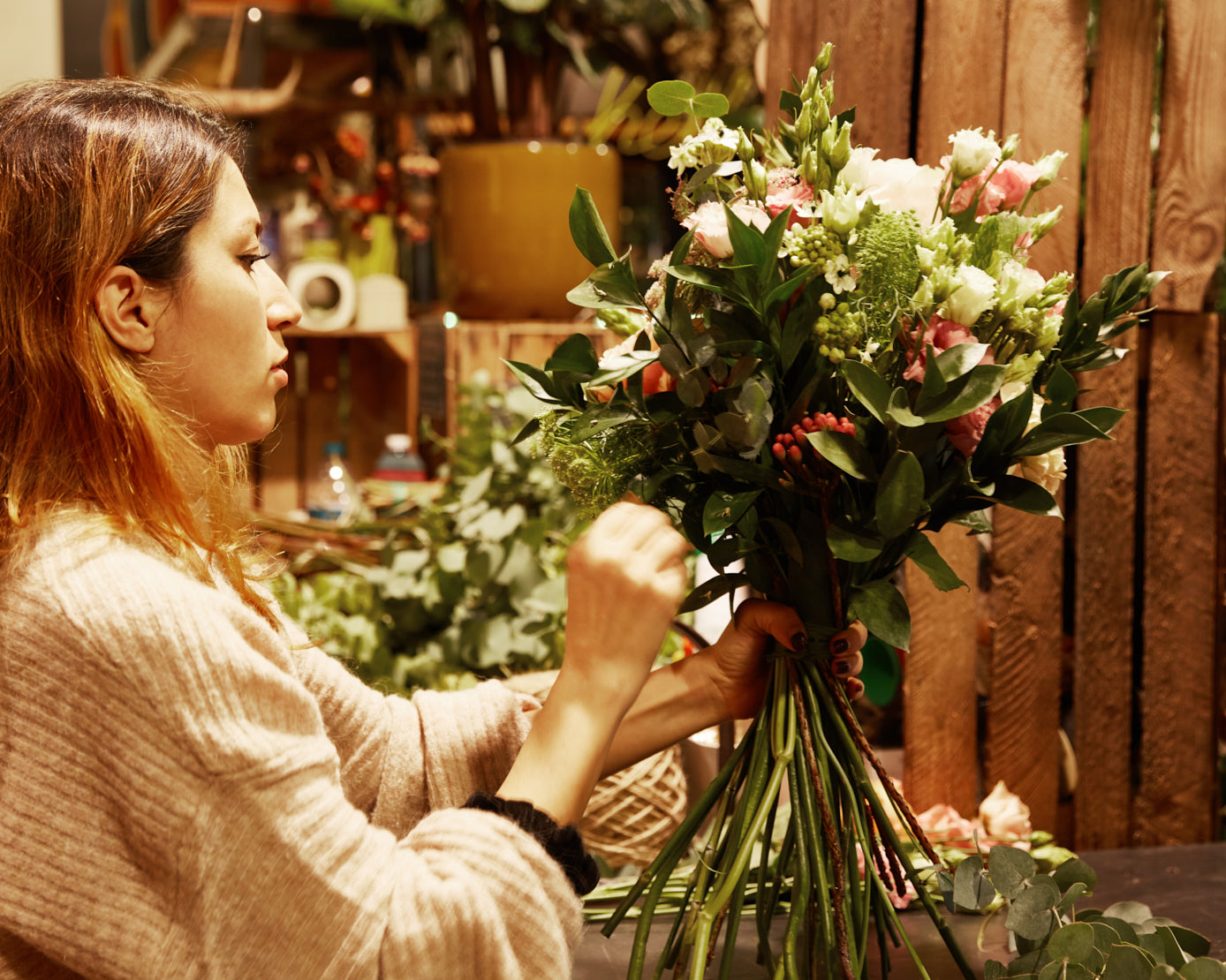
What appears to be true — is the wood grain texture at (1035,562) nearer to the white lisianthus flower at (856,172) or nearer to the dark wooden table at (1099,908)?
the dark wooden table at (1099,908)

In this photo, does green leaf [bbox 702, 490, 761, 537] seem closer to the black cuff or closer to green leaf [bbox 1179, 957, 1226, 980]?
the black cuff

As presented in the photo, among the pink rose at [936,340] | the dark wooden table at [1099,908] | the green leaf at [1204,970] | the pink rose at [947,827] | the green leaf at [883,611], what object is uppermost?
the pink rose at [936,340]

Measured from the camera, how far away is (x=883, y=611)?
3.07 ft

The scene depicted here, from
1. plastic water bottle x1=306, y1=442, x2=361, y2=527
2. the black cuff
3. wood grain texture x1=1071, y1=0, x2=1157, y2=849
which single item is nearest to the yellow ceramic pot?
plastic water bottle x1=306, y1=442, x2=361, y2=527

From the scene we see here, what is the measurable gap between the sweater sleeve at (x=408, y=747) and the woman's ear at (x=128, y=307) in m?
0.33

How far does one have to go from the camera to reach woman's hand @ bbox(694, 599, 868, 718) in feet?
3.24

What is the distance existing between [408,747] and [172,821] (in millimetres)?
383

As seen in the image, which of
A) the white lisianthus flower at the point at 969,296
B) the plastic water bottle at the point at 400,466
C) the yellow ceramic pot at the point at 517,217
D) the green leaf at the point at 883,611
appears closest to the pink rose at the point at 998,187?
the white lisianthus flower at the point at 969,296

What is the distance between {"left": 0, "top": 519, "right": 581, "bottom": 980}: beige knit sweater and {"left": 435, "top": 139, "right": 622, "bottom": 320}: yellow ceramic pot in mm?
1766

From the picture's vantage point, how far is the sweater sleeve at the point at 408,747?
112 centimetres

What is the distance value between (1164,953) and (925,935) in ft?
0.85

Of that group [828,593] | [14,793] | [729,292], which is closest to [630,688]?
[828,593]

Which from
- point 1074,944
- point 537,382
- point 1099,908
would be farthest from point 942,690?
point 537,382

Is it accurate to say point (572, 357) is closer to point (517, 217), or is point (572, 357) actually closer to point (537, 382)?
point (537, 382)
